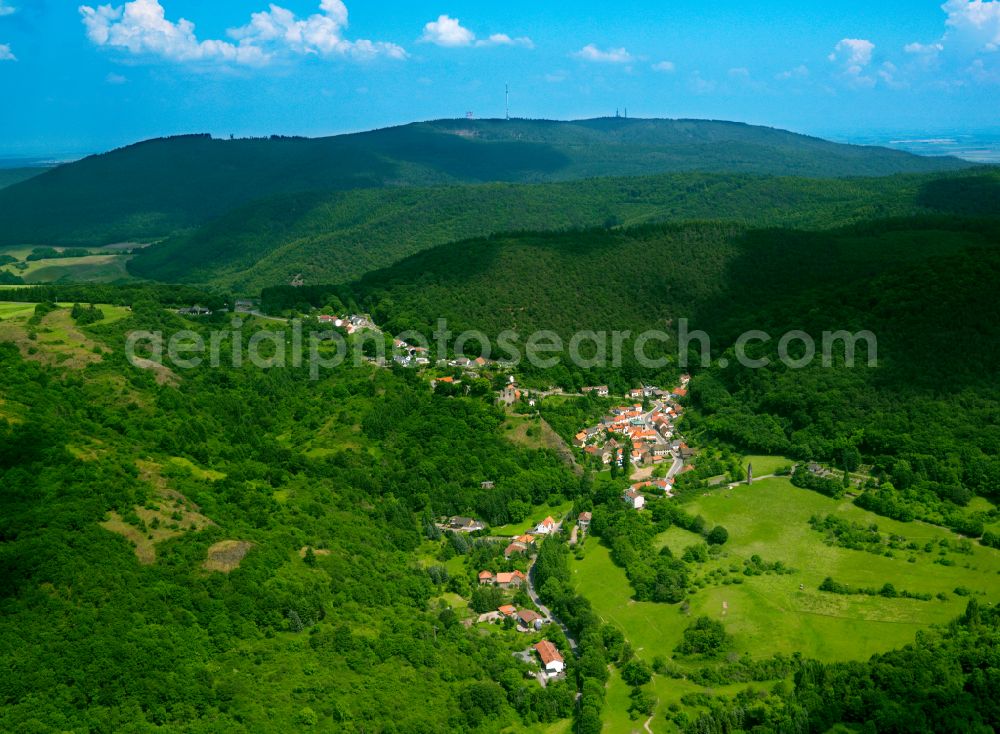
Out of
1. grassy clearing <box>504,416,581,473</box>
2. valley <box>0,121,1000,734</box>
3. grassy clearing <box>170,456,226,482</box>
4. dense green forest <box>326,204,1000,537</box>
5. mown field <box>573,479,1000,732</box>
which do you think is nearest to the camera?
valley <box>0,121,1000,734</box>

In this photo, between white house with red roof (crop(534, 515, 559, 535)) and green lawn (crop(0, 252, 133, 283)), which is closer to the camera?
white house with red roof (crop(534, 515, 559, 535))

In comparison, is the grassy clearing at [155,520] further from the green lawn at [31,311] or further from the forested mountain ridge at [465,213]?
the forested mountain ridge at [465,213]

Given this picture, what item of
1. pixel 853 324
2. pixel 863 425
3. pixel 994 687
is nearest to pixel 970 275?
pixel 853 324

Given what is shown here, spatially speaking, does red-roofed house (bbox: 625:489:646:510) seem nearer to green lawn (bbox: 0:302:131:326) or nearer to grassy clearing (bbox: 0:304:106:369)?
grassy clearing (bbox: 0:304:106:369)

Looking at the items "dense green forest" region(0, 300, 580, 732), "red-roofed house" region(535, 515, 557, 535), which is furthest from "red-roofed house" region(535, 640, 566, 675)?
"red-roofed house" region(535, 515, 557, 535)

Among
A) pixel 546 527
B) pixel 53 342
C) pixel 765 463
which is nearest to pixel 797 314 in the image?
pixel 765 463

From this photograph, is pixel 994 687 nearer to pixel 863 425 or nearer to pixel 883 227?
pixel 863 425
